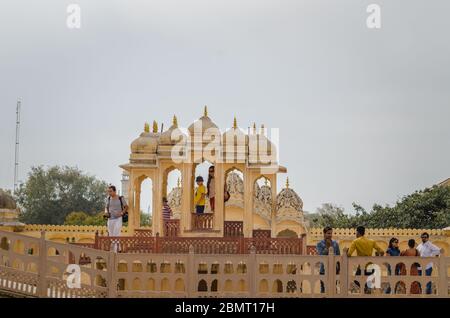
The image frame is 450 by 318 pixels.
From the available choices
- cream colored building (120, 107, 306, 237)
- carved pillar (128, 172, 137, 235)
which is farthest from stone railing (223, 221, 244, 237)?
carved pillar (128, 172, 137, 235)

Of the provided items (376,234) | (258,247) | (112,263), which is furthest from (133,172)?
(376,234)

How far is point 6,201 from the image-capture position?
1086 inches

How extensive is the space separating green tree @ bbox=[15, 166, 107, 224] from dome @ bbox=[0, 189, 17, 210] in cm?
2867

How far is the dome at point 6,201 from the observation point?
27.4 metres

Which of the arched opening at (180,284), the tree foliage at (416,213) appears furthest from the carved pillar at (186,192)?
the tree foliage at (416,213)

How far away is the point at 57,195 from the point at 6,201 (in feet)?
106

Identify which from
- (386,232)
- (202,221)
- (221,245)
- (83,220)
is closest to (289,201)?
Answer: (386,232)

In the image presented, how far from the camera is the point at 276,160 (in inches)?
828

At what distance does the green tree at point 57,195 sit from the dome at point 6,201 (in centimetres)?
2867

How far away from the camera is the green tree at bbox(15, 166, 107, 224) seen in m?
57.5

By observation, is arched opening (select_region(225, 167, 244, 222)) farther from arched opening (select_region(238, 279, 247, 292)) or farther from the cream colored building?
arched opening (select_region(238, 279, 247, 292))

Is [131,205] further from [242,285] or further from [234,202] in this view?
[234,202]
